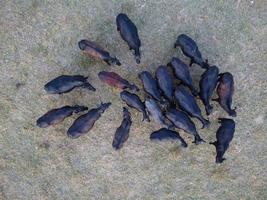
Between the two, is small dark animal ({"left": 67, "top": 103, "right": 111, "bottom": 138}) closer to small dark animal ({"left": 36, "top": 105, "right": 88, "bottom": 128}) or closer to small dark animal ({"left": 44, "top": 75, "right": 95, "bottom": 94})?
small dark animal ({"left": 36, "top": 105, "right": 88, "bottom": 128})

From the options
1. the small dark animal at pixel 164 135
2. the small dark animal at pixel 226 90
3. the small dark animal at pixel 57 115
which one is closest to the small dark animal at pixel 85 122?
the small dark animal at pixel 57 115

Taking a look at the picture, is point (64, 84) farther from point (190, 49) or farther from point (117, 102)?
point (190, 49)

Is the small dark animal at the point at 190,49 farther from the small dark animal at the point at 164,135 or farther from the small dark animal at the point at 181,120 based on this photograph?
the small dark animal at the point at 164,135

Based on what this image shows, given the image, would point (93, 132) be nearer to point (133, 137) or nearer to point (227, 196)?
point (133, 137)

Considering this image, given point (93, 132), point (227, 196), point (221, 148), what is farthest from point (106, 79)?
point (227, 196)

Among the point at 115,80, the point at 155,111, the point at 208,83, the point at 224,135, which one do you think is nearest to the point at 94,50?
the point at 115,80

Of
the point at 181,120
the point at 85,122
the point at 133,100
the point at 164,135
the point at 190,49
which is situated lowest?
the point at 85,122
